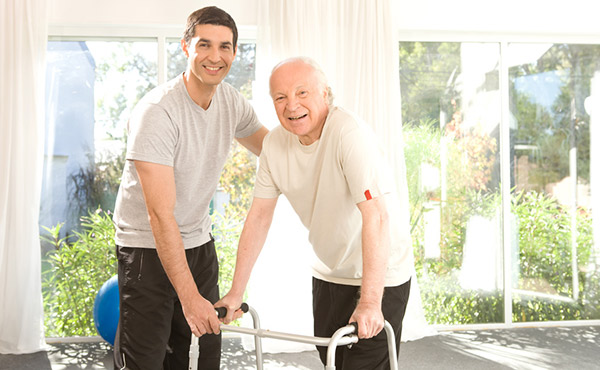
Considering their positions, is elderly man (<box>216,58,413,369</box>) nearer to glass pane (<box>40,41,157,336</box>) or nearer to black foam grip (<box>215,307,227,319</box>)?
black foam grip (<box>215,307,227,319</box>)

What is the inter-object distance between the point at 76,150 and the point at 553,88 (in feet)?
11.9

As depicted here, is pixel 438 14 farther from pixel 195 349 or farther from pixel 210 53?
pixel 195 349

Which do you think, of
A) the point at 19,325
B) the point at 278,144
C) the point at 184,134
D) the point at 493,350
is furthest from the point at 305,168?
the point at 19,325

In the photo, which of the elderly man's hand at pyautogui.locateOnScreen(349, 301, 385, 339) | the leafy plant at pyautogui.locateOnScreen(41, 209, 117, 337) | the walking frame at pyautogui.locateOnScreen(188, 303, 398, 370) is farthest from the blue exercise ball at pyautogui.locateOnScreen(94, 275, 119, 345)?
the elderly man's hand at pyautogui.locateOnScreen(349, 301, 385, 339)

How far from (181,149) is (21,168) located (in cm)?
229

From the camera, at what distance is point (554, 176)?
14.2 ft

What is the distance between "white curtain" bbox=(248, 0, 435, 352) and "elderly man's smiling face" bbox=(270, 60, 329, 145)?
80.6 inches

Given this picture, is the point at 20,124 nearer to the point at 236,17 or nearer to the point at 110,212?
the point at 110,212

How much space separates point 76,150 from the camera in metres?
4.01

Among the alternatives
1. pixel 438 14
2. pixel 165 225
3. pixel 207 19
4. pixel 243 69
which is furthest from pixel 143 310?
pixel 438 14

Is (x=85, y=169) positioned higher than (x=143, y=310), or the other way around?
(x=85, y=169)

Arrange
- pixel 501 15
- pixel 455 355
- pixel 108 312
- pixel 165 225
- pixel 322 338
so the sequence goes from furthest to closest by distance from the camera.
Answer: pixel 501 15
pixel 455 355
pixel 108 312
pixel 165 225
pixel 322 338

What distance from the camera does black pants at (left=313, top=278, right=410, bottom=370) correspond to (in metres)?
1.77

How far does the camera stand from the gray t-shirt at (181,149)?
182 cm
